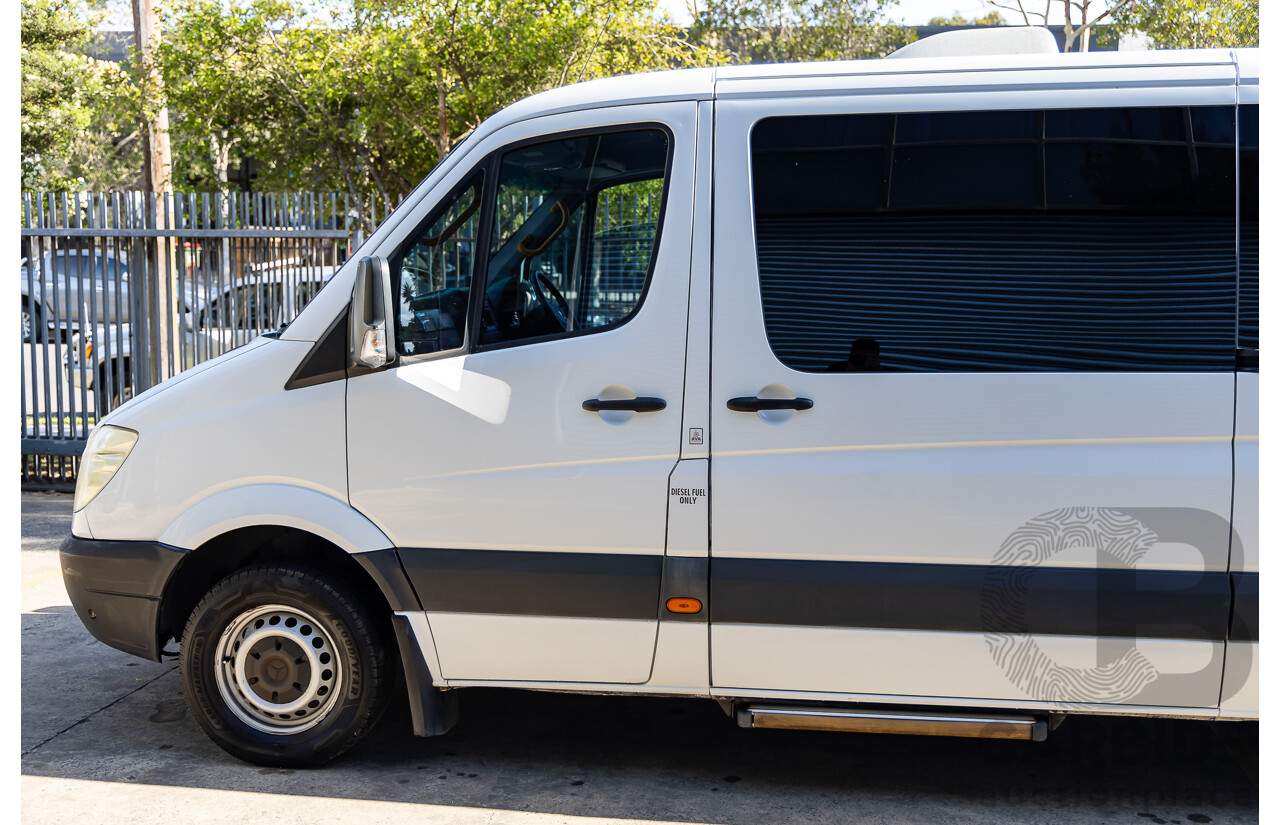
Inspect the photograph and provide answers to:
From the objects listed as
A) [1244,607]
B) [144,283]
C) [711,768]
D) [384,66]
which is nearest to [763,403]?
[711,768]

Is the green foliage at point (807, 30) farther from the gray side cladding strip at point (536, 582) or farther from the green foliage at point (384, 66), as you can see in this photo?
the gray side cladding strip at point (536, 582)

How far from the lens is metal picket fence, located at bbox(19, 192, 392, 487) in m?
8.70

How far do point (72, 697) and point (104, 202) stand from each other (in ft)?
16.9

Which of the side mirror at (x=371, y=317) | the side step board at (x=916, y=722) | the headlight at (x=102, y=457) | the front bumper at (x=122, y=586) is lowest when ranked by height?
the side step board at (x=916, y=722)

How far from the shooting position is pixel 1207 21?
1886cm

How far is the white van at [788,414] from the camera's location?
3.50 m

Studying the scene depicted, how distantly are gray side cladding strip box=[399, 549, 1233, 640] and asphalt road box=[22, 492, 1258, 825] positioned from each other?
67cm

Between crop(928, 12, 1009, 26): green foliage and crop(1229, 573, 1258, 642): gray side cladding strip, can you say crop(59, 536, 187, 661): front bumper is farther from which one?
crop(928, 12, 1009, 26): green foliage

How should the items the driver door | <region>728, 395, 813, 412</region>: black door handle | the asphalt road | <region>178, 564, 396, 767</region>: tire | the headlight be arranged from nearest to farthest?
<region>728, 395, 813, 412</region>: black door handle
the driver door
the asphalt road
<region>178, 564, 396, 767</region>: tire
the headlight

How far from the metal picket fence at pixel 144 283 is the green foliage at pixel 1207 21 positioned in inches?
537

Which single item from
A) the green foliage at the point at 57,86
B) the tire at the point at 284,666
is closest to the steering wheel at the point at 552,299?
the tire at the point at 284,666

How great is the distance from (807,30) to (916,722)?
26273mm

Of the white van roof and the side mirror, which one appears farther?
the side mirror

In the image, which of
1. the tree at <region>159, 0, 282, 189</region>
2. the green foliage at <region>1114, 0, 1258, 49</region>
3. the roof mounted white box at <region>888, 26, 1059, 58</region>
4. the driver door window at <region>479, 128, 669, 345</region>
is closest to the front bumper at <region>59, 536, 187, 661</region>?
the driver door window at <region>479, 128, 669, 345</region>
